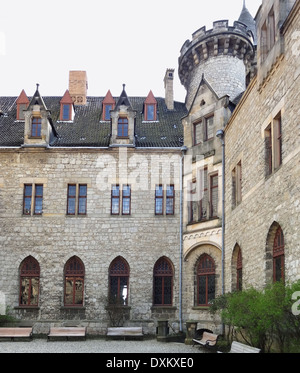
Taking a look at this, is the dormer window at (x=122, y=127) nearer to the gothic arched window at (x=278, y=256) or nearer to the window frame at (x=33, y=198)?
the window frame at (x=33, y=198)

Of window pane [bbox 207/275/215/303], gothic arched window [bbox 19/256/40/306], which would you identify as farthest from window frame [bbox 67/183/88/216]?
window pane [bbox 207/275/215/303]

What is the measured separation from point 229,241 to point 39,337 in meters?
8.80

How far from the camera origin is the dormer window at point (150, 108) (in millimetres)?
26438

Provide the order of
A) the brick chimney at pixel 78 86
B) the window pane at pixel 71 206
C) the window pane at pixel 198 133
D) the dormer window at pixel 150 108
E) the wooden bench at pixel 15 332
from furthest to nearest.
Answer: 1. the brick chimney at pixel 78 86
2. the dormer window at pixel 150 108
3. the window pane at pixel 71 206
4. the window pane at pixel 198 133
5. the wooden bench at pixel 15 332

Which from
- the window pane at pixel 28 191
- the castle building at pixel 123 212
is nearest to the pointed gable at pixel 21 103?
the castle building at pixel 123 212

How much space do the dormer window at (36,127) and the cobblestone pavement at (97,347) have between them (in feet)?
29.8

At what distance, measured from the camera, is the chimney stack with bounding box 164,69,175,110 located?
27.7m

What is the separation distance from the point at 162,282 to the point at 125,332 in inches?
124

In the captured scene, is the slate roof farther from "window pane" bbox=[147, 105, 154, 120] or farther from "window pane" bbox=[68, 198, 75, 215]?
"window pane" bbox=[68, 198, 75, 215]

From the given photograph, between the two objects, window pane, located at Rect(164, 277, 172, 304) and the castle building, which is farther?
window pane, located at Rect(164, 277, 172, 304)

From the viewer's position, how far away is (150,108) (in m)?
26.6

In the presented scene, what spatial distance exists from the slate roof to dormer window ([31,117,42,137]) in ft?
2.12

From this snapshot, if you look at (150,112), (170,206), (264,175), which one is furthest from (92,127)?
(264,175)
